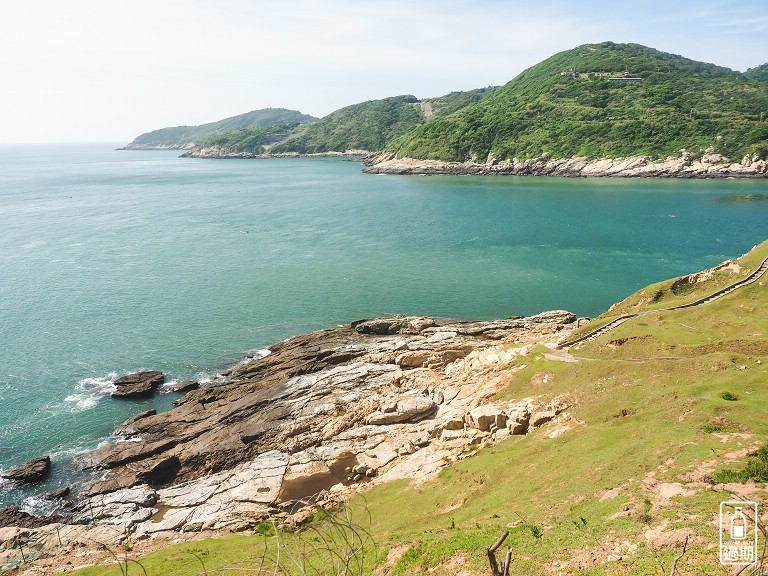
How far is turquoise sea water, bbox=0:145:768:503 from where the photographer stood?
164 feet

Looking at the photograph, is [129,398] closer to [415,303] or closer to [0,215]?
[415,303]

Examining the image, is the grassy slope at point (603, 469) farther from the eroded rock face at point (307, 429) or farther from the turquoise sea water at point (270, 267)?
the turquoise sea water at point (270, 267)

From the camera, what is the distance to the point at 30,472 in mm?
35281

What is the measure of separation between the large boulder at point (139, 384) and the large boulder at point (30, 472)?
31.5ft

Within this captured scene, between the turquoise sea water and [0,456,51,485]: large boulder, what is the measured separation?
0.95 meters

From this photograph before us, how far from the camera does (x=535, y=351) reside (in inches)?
1476

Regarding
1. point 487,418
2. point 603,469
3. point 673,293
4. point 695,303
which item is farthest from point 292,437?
point 673,293

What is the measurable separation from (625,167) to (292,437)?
6572 inches

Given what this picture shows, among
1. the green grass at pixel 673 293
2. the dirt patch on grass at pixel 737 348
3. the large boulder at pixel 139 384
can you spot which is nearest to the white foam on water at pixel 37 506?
the large boulder at pixel 139 384

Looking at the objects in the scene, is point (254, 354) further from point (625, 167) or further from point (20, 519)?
point (625, 167)

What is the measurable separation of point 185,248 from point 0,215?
236 ft

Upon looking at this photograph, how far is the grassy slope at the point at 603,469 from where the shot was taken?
16312 mm

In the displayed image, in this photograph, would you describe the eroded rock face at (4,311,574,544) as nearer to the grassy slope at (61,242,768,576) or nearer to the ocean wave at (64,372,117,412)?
the grassy slope at (61,242,768,576)

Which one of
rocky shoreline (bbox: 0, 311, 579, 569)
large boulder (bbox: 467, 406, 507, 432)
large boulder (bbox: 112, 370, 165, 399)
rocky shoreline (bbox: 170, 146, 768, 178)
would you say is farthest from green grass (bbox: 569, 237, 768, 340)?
rocky shoreline (bbox: 170, 146, 768, 178)
